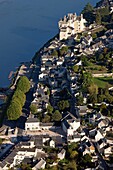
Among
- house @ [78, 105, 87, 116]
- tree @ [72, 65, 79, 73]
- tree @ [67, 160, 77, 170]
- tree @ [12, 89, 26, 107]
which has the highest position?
tree @ [72, 65, 79, 73]

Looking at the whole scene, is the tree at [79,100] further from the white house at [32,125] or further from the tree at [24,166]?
the tree at [24,166]

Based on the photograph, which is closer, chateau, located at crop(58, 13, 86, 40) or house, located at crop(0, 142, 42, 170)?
house, located at crop(0, 142, 42, 170)

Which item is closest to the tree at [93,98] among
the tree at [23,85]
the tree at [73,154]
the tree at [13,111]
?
the tree at [13,111]

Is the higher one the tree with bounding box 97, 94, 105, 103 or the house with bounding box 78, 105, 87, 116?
the tree with bounding box 97, 94, 105, 103

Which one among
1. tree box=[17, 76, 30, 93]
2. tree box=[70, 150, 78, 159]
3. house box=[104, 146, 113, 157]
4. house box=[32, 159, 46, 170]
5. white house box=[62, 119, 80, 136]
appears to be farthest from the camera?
tree box=[17, 76, 30, 93]

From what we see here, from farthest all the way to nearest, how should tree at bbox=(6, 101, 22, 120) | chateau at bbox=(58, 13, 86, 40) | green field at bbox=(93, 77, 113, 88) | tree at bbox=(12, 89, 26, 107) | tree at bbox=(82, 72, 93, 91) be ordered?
chateau at bbox=(58, 13, 86, 40)
green field at bbox=(93, 77, 113, 88)
tree at bbox=(12, 89, 26, 107)
tree at bbox=(82, 72, 93, 91)
tree at bbox=(6, 101, 22, 120)

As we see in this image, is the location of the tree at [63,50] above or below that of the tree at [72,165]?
above

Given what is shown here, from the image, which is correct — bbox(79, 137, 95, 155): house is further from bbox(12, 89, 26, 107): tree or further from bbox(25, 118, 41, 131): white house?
bbox(12, 89, 26, 107): tree

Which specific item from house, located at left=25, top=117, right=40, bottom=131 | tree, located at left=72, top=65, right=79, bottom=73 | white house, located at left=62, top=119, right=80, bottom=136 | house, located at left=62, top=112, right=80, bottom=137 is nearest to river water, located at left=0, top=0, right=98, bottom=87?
tree, located at left=72, top=65, right=79, bottom=73
